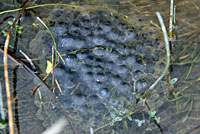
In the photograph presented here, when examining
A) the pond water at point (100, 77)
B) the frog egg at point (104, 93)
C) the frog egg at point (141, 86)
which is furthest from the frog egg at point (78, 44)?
the frog egg at point (141, 86)

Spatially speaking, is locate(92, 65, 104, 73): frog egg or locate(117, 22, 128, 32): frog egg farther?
locate(117, 22, 128, 32): frog egg

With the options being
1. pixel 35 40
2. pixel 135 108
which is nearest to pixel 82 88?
pixel 135 108

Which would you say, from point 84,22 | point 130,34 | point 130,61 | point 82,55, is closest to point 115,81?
point 130,61

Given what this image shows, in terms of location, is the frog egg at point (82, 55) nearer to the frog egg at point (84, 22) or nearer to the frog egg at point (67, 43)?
the frog egg at point (67, 43)

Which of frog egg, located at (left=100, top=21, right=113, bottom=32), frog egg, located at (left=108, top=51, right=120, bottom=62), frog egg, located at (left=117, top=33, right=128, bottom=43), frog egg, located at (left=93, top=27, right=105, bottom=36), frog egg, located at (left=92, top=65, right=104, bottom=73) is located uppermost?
frog egg, located at (left=100, top=21, right=113, bottom=32)

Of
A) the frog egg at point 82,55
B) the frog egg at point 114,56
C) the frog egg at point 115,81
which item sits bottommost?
the frog egg at point 115,81

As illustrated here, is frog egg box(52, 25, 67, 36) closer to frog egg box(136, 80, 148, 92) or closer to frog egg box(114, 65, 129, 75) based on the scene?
frog egg box(114, 65, 129, 75)

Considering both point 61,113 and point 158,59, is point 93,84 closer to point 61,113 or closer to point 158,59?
point 61,113

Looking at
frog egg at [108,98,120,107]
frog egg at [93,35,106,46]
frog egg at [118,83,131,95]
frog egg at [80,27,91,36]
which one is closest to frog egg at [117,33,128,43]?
frog egg at [93,35,106,46]
